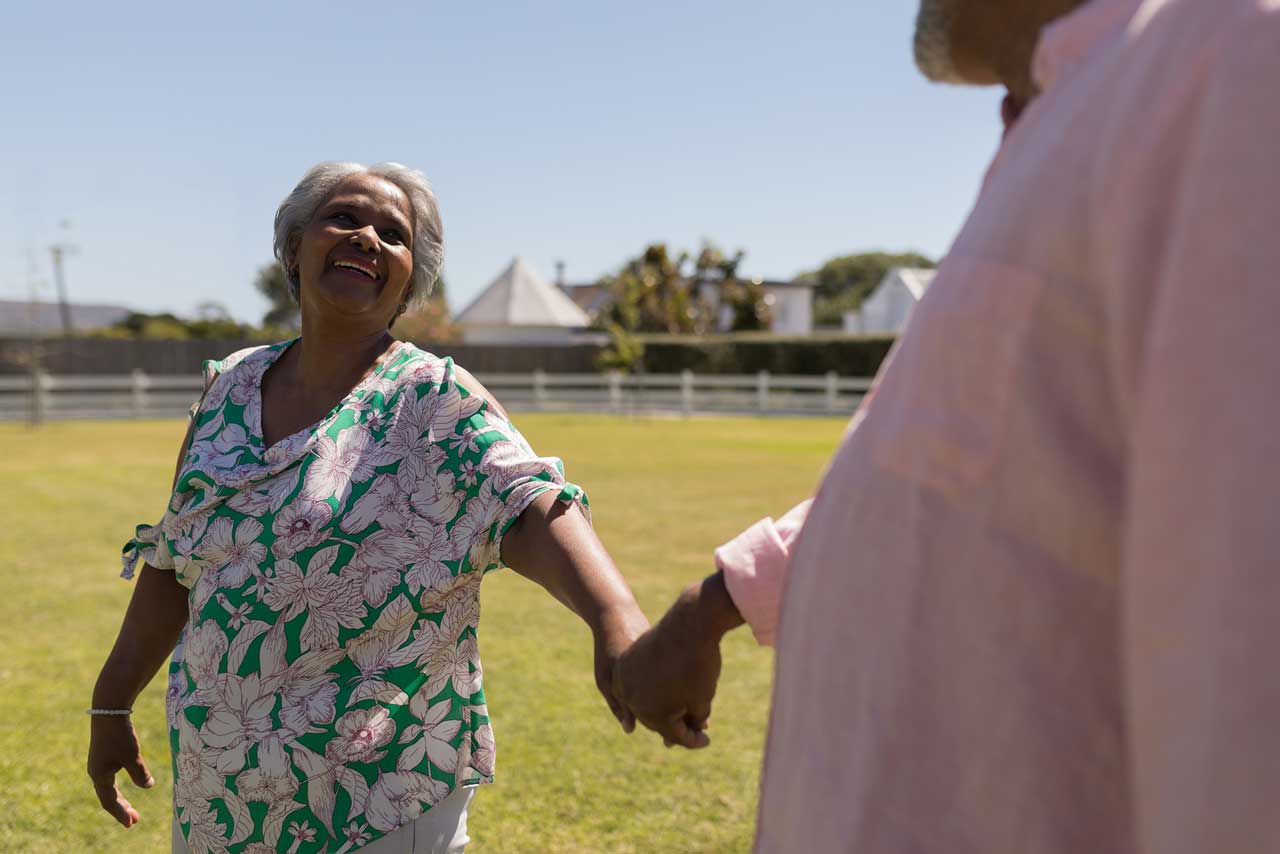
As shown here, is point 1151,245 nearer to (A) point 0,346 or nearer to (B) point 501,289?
(A) point 0,346

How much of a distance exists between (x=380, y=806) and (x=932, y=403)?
4.90ft

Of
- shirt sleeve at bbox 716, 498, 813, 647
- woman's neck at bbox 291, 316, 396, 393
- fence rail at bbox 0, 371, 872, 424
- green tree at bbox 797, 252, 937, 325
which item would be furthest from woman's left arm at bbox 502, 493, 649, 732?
green tree at bbox 797, 252, 937, 325

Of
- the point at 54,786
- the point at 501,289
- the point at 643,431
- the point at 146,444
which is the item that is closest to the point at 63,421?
the point at 146,444

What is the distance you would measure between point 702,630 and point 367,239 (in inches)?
50.9

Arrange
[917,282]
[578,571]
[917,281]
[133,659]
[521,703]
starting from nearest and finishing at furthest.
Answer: [578,571], [133,659], [521,703], [917,282], [917,281]

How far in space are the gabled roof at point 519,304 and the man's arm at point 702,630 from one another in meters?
58.7

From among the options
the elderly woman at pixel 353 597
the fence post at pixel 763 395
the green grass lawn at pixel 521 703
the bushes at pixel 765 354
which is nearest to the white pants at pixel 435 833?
the elderly woman at pixel 353 597

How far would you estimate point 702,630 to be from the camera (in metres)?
1.44

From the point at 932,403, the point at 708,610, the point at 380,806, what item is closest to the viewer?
the point at 932,403

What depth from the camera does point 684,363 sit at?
130 feet

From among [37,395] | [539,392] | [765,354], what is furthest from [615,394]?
[37,395]

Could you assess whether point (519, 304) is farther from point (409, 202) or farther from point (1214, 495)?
point (1214, 495)

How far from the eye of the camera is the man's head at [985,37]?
1.06m

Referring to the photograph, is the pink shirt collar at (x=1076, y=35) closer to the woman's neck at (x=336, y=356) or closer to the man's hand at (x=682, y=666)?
the man's hand at (x=682, y=666)
